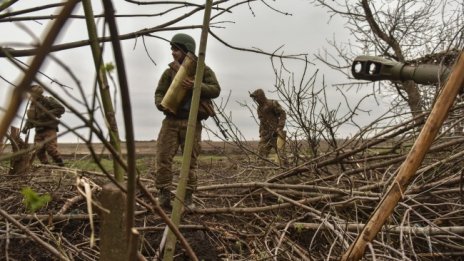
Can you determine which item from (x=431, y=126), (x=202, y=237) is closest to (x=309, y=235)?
(x=202, y=237)

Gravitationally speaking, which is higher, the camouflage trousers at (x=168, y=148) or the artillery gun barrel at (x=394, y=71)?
the artillery gun barrel at (x=394, y=71)

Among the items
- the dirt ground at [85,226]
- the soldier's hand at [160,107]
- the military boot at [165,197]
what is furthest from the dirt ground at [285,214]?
the soldier's hand at [160,107]

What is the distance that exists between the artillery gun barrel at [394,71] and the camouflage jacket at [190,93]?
1734 mm

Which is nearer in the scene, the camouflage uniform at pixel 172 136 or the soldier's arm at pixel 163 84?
the camouflage uniform at pixel 172 136

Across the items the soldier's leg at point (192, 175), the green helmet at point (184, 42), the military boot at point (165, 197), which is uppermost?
the green helmet at point (184, 42)

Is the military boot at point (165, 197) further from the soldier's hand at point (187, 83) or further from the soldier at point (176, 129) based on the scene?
the soldier's hand at point (187, 83)

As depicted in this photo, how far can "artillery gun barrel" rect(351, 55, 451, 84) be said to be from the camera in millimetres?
2627

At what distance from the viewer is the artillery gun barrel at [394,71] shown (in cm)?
263

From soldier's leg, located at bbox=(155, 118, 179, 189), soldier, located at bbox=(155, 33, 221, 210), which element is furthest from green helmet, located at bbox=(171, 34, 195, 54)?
soldier's leg, located at bbox=(155, 118, 179, 189)

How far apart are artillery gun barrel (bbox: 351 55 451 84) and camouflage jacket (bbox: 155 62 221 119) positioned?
5.69 ft

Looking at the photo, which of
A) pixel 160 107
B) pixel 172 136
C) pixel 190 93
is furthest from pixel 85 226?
pixel 190 93

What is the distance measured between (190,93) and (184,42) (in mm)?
470

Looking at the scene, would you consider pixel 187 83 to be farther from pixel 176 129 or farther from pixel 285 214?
pixel 285 214

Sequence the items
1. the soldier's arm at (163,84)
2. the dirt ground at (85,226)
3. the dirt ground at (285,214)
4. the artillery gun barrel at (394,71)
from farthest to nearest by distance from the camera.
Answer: the soldier's arm at (163,84) < the dirt ground at (85,226) < the dirt ground at (285,214) < the artillery gun barrel at (394,71)
